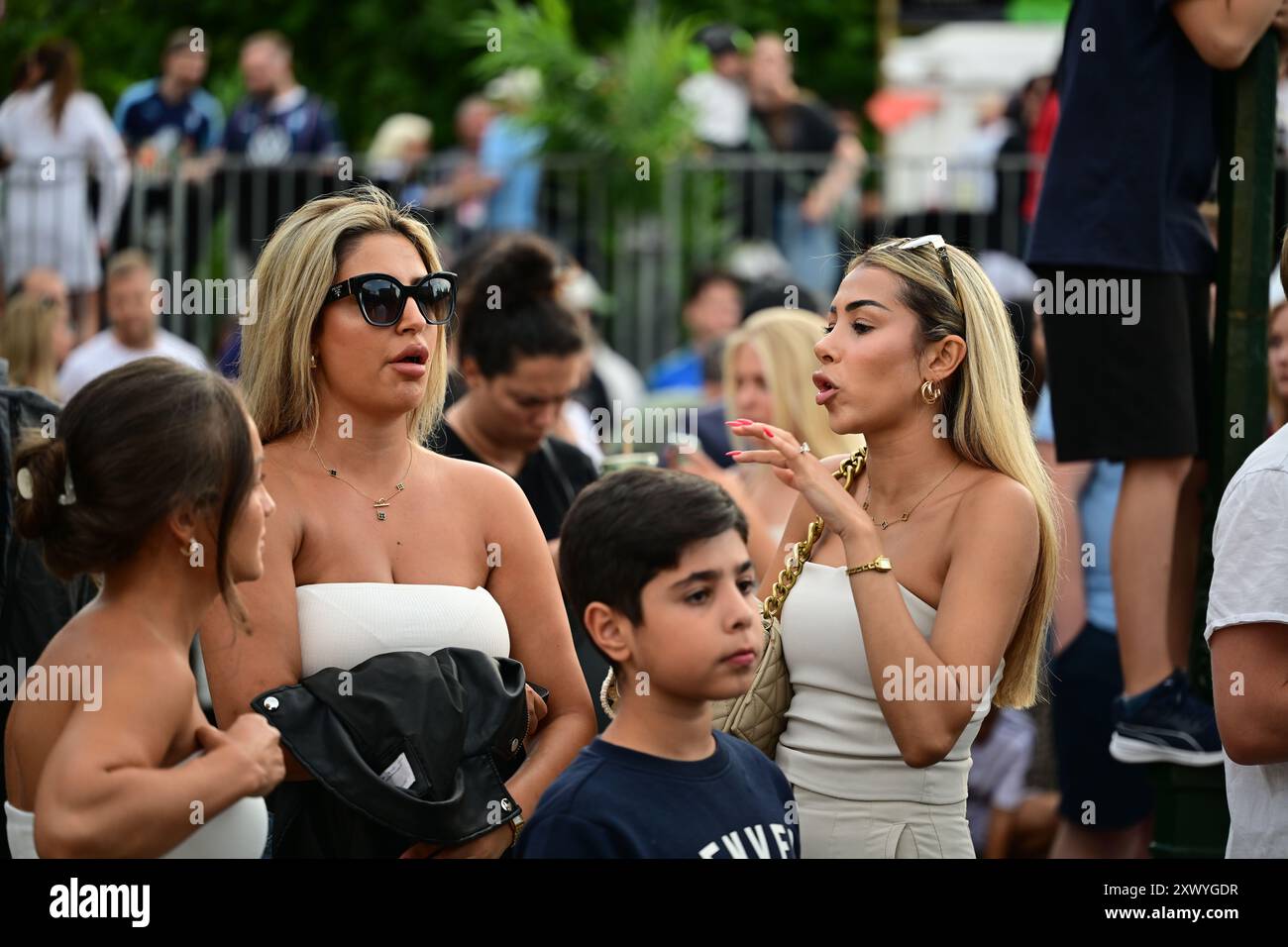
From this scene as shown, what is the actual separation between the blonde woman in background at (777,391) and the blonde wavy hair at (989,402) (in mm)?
1707

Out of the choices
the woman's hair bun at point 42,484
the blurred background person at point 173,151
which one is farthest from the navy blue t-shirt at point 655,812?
the blurred background person at point 173,151

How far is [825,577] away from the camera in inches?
140

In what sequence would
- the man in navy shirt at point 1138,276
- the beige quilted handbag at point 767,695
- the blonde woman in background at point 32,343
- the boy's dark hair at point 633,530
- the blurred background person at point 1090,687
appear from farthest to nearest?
the blonde woman in background at point 32,343 → the blurred background person at point 1090,687 → the man in navy shirt at point 1138,276 → the beige quilted handbag at point 767,695 → the boy's dark hair at point 633,530

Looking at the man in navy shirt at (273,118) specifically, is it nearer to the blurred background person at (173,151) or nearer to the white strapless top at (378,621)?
the blurred background person at (173,151)

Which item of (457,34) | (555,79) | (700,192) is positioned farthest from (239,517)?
(457,34)

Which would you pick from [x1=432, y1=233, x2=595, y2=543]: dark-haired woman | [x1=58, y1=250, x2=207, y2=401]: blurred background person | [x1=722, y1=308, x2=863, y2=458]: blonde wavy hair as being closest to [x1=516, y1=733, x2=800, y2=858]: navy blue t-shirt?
[x1=432, y1=233, x2=595, y2=543]: dark-haired woman

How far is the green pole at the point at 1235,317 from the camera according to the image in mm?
4227

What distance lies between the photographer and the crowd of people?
283 centimetres

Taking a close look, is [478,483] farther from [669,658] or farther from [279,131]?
[279,131]

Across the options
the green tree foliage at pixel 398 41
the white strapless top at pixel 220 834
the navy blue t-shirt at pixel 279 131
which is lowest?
the white strapless top at pixel 220 834

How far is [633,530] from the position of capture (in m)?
2.98

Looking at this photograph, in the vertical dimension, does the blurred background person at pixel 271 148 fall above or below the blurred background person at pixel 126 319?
above

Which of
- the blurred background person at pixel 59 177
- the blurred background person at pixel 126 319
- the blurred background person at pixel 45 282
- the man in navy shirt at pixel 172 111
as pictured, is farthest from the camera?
the man in navy shirt at pixel 172 111

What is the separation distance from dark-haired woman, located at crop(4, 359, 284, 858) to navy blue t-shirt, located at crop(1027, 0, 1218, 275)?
2540mm
